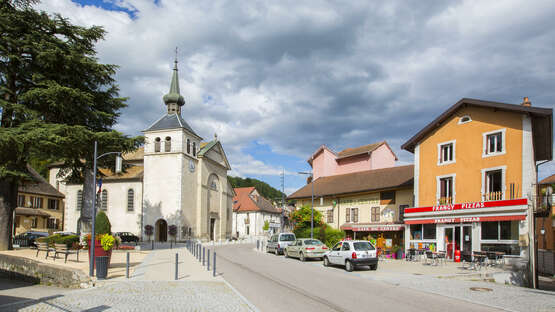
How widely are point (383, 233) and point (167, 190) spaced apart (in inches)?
1055

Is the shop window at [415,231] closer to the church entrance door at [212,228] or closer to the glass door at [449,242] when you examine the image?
the glass door at [449,242]

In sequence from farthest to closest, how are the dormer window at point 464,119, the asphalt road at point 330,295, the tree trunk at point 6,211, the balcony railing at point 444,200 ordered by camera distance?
the balcony railing at point 444,200
the dormer window at point 464,119
the tree trunk at point 6,211
the asphalt road at point 330,295

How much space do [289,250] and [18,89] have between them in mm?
20334

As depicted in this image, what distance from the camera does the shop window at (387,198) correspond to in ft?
98.5

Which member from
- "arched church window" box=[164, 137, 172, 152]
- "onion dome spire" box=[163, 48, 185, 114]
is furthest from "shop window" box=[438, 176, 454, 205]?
"onion dome spire" box=[163, 48, 185, 114]

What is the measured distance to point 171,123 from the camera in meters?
49.0

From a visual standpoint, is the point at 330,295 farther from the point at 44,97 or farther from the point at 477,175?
the point at 44,97

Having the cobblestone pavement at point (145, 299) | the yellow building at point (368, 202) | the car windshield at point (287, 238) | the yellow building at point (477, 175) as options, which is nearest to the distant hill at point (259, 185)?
the yellow building at point (368, 202)

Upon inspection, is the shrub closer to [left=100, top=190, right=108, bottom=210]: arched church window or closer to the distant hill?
[left=100, top=190, right=108, bottom=210]: arched church window

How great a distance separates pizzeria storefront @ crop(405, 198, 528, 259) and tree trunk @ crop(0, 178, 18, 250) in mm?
25365

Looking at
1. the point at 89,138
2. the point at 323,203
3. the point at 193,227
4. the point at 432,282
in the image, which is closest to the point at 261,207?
the point at 193,227

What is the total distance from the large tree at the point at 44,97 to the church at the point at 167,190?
2006 centimetres

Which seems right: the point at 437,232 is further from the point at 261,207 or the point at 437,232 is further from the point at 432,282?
the point at 261,207

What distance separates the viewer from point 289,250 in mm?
26391
